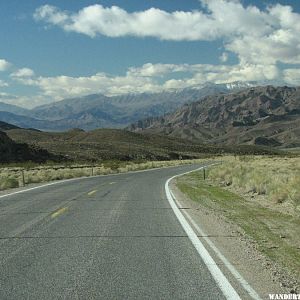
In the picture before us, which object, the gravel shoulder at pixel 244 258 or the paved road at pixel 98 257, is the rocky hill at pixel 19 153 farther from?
the gravel shoulder at pixel 244 258

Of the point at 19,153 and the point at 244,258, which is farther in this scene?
the point at 19,153

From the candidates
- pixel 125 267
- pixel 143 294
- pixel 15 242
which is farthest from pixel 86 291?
pixel 15 242

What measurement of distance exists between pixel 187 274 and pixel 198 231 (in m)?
4.22

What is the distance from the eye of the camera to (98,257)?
8680mm

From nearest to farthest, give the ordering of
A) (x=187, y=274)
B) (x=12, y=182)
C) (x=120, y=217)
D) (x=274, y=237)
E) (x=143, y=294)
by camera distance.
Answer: (x=143, y=294) → (x=187, y=274) → (x=274, y=237) → (x=120, y=217) → (x=12, y=182)

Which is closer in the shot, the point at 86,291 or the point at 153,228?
the point at 86,291

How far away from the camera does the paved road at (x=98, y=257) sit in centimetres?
672

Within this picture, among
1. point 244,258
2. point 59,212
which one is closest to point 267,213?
point 59,212

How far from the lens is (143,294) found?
653cm

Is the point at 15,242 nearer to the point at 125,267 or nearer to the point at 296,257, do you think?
the point at 125,267

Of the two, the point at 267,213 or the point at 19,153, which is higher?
the point at 19,153

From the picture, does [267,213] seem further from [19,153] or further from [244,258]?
[19,153]

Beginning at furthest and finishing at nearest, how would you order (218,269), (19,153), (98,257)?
1. (19,153)
2. (98,257)
3. (218,269)

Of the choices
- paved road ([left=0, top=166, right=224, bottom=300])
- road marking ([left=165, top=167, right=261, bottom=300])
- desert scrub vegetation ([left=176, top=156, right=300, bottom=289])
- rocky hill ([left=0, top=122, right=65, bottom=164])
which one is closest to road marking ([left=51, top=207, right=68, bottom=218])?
paved road ([left=0, top=166, right=224, bottom=300])
